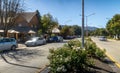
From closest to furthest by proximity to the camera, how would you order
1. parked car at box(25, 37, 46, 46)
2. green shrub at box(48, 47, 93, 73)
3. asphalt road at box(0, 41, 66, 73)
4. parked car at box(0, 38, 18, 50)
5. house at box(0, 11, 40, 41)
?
green shrub at box(48, 47, 93, 73) < asphalt road at box(0, 41, 66, 73) < parked car at box(0, 38, 18, 50) < parked car at box(25, 37, 46, 46) < house at box(0, 11, 40, 41)

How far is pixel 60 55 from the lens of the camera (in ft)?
35.5

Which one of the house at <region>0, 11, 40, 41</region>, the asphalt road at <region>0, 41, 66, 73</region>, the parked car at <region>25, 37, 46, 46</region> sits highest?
the house at <region>0, 11, 40, 41</region>

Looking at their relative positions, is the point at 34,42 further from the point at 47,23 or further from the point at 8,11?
the point at 47,23

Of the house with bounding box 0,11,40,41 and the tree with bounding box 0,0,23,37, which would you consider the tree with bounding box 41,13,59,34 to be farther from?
the tree with bounding box 0,0,23,37

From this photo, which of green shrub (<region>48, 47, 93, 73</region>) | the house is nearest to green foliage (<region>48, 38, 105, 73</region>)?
green shrub (<region>48, 47, 93, 73</region>)

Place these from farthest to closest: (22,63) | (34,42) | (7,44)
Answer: (34,42) < (7,44) < (22,63)

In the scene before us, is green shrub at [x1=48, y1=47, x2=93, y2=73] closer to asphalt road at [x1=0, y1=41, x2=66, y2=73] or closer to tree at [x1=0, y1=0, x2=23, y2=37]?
asphalt road at [x1=0, y1=41, x2=66, y2=73]

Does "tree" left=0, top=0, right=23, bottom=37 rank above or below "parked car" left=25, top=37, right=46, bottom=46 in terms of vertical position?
above

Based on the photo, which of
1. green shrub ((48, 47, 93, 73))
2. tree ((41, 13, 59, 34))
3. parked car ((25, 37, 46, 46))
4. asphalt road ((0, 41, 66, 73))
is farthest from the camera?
tree ((41, 13, 59, 34))

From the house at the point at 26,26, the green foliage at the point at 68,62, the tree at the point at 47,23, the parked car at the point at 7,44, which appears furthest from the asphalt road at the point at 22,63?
the tree at the point at 47,23

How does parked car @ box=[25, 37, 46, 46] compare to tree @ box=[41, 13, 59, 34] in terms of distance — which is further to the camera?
tree @ box=[41, 13, 59, 34]

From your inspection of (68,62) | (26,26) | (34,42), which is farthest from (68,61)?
(26,26)

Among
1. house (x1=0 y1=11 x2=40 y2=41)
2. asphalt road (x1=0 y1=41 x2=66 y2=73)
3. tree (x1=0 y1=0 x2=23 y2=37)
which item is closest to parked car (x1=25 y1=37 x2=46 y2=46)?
tree (x1=0 y1=0 x2=23 y2=37)

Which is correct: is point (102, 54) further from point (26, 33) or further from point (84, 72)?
point (26, 33)
